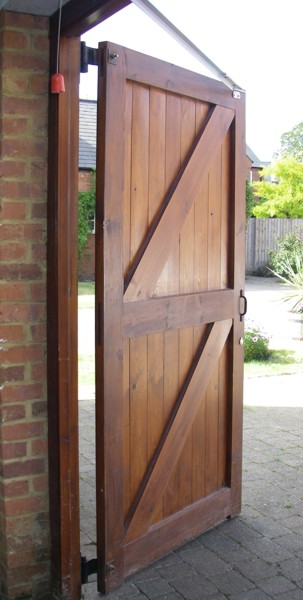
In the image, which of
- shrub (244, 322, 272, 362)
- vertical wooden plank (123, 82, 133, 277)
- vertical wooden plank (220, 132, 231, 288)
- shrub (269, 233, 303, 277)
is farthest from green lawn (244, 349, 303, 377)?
shrub (269, 233, 303, 277)

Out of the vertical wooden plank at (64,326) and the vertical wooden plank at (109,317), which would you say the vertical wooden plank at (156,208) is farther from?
the vertical wooden plank at (64,326)

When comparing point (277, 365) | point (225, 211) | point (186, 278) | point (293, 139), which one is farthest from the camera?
point (293, 139)

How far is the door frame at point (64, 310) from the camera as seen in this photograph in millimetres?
3172

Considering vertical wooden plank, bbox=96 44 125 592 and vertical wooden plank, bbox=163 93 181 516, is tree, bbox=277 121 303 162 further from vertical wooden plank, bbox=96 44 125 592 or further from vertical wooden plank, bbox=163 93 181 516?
vertical wooden plank, bbox=96 44 125 592

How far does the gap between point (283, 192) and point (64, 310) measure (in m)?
28.2

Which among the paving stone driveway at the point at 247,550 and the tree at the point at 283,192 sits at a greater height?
the tree at the point at 283,192

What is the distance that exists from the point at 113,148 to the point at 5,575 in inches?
85.3

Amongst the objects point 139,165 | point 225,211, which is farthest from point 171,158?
point 225,211

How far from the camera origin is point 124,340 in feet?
11.3

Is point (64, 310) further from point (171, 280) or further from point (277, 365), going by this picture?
point (277, 365)

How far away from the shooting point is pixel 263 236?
2616 centimetres

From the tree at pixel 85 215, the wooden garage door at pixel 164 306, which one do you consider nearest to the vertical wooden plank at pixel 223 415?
the wooden garage door at pixel 164 306

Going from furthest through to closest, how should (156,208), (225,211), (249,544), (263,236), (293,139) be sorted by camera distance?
1. (293,139)
2. (263,236)
3. (225,211)
4. (249,544)
5. (156,208)

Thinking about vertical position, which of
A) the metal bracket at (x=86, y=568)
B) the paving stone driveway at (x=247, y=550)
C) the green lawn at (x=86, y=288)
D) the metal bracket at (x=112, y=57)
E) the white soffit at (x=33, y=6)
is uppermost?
the white soffit at (x=33, y=6)
